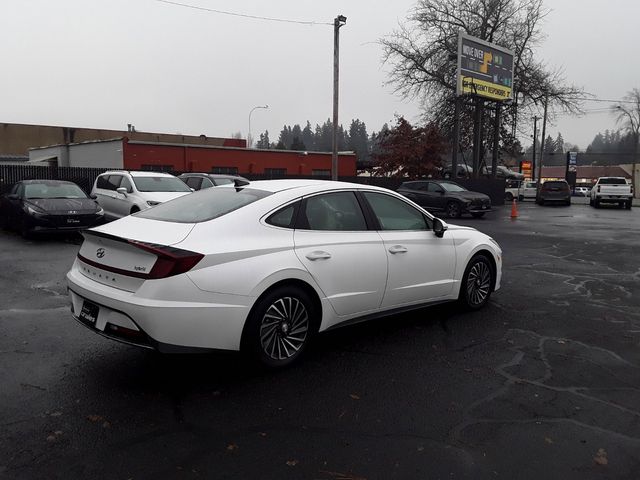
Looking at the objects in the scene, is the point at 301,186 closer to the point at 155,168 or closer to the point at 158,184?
the point at 158,184

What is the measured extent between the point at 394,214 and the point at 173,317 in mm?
2567

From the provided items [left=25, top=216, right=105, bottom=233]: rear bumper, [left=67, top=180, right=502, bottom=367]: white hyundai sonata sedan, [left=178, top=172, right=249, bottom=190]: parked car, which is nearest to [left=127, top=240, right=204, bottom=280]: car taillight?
[left=67, top=180, right=502, bottom=367]: white hyundai sonata sedan

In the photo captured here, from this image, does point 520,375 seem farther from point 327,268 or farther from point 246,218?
point 246,218

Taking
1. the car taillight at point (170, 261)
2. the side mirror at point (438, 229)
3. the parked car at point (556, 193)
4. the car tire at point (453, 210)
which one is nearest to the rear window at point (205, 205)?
the car taillight at point (170, 261)

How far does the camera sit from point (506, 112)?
40281 mm

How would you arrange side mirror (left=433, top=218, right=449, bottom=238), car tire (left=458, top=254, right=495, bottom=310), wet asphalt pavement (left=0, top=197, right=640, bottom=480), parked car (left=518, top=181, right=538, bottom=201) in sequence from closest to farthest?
wet asphalt pavement (left=0, top=197, right=640, bottom=480)
side mirror (left=433, top=218, right=449, bottom=238)
car tire (left=458, top=254, right=495, bottom=310)
parked car (left=518, top=181, right=538, bottom=201)

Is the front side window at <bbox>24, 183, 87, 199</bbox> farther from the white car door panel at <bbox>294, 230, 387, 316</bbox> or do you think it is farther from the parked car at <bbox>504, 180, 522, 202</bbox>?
the parked car at <bbox>504, 180, 522, 202</bbox>

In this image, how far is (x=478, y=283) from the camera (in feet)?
20.2

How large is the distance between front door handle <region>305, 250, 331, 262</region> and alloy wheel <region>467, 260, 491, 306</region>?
231cm

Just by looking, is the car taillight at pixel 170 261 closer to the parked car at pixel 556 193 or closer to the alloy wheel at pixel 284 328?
the alloy wheel at pixel 284 328

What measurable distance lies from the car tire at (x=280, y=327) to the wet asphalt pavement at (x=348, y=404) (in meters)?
0.16

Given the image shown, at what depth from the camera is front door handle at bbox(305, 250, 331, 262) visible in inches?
169

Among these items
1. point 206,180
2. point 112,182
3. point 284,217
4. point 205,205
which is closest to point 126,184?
point 112,182

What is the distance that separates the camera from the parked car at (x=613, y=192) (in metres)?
31.2
